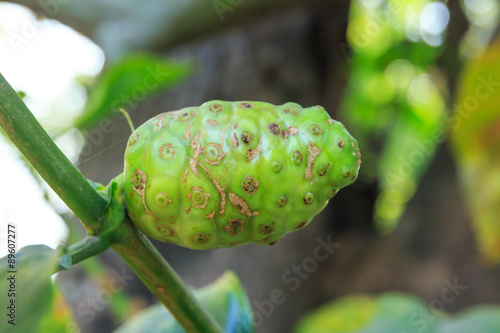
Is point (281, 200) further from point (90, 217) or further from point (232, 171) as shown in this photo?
point (90, 217)

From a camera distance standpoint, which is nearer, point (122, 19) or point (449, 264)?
point (122, 19)

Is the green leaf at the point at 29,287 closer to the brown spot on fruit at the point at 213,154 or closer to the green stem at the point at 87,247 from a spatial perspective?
the green stem at the point at 87,247

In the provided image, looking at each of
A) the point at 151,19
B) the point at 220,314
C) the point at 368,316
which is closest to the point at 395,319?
the point at 368,316

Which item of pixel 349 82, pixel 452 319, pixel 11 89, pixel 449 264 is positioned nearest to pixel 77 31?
pixel 349 82

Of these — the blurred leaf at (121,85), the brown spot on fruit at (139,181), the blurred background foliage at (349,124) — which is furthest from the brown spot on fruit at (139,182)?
the blurred background foliage at (349,124)

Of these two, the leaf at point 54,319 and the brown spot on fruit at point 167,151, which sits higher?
the brown spot on fruit at point 167,151

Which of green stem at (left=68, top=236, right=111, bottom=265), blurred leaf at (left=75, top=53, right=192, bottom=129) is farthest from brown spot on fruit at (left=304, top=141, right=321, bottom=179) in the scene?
blurred leaf at (left=75, top=53, right=192, bottom=129)

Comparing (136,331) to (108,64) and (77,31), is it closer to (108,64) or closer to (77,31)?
(108,64)
